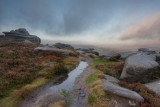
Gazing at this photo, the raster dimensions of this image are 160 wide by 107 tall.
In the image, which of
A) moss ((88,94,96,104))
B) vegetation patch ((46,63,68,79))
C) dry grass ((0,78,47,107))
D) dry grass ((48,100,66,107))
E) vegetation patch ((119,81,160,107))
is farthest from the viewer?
vegetation patch ((46,63,68,79))

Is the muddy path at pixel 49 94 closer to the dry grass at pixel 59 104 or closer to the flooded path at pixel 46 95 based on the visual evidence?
the flooded path at pixel 46 95

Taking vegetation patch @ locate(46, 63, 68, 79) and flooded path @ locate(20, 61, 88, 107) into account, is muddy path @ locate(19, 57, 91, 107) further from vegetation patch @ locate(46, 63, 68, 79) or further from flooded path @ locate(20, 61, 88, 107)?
vegetation patch @ locate(46, 63, 68, 79)

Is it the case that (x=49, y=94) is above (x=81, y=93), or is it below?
above

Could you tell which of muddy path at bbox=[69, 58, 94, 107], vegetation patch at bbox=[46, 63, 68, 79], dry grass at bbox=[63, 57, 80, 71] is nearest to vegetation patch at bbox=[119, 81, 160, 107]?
muddy path at bbox=[69, 58, 94, 107]

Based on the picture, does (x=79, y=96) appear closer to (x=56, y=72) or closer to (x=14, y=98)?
(x=14, y=98)

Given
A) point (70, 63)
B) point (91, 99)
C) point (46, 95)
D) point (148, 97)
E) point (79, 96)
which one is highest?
point (148, 97)

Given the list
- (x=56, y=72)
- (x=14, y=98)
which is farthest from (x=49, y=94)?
(x=56, y=72)

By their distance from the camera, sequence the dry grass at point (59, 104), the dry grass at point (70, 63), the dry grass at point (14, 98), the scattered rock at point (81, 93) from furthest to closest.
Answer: the dry grass at point (70, 63), the scattered rock at point (81, 93), the dry grass at point (14, 98), the dry grass at point (59, 104)

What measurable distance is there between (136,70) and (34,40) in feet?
248

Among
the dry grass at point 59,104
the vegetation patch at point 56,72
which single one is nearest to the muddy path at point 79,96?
the dry grass at point 59,104

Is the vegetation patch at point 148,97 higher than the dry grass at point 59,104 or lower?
higher

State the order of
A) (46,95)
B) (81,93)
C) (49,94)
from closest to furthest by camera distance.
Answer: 1. (46,95)
2. (49,94)
3. (81,93)

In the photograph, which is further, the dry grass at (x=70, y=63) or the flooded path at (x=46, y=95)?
the dry grass at (x=70, y=63)

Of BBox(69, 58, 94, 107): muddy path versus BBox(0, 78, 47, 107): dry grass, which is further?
BBox(69, 58, 94, 107): muddy path
